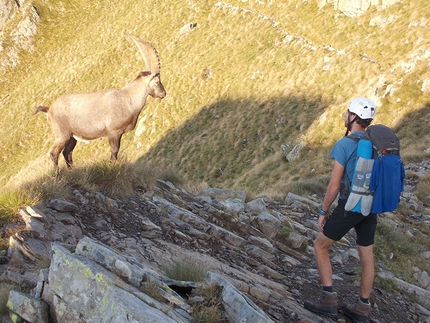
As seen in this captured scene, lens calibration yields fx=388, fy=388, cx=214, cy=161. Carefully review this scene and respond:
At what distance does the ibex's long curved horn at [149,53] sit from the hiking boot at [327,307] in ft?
20.4

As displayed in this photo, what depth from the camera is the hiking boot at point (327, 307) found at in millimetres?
5234

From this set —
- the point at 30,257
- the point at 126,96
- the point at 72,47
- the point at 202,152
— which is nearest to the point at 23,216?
the point at 30,257

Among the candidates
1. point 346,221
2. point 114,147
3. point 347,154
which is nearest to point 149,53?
point 114,147

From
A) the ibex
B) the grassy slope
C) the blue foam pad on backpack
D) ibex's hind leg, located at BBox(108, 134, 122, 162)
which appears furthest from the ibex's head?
the blue foam pad on backpack

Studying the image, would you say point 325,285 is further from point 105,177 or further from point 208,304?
point 105,177

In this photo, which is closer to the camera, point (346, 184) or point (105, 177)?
point (346, 184)

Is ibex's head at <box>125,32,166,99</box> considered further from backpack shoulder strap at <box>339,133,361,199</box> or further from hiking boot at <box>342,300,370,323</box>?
hiking boot at <box>342,300,370,323</box>

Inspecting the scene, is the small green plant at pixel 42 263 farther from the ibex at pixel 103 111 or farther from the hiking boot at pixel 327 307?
the ibex at pixel 103 111

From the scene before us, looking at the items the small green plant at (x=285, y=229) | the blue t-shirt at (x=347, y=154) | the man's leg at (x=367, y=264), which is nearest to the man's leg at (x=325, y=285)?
the man's leg at (x=367, y=264)

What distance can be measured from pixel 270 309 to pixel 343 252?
4238mm

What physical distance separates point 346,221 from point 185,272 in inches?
84.5

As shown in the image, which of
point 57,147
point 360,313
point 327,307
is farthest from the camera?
point 57,147

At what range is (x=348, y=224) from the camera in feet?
16.4

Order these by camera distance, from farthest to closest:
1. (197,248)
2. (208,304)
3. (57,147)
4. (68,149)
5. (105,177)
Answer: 1. (68,149)
2. (57,147)
3. (105,177)
4. (197,248)
5. (208,304)
